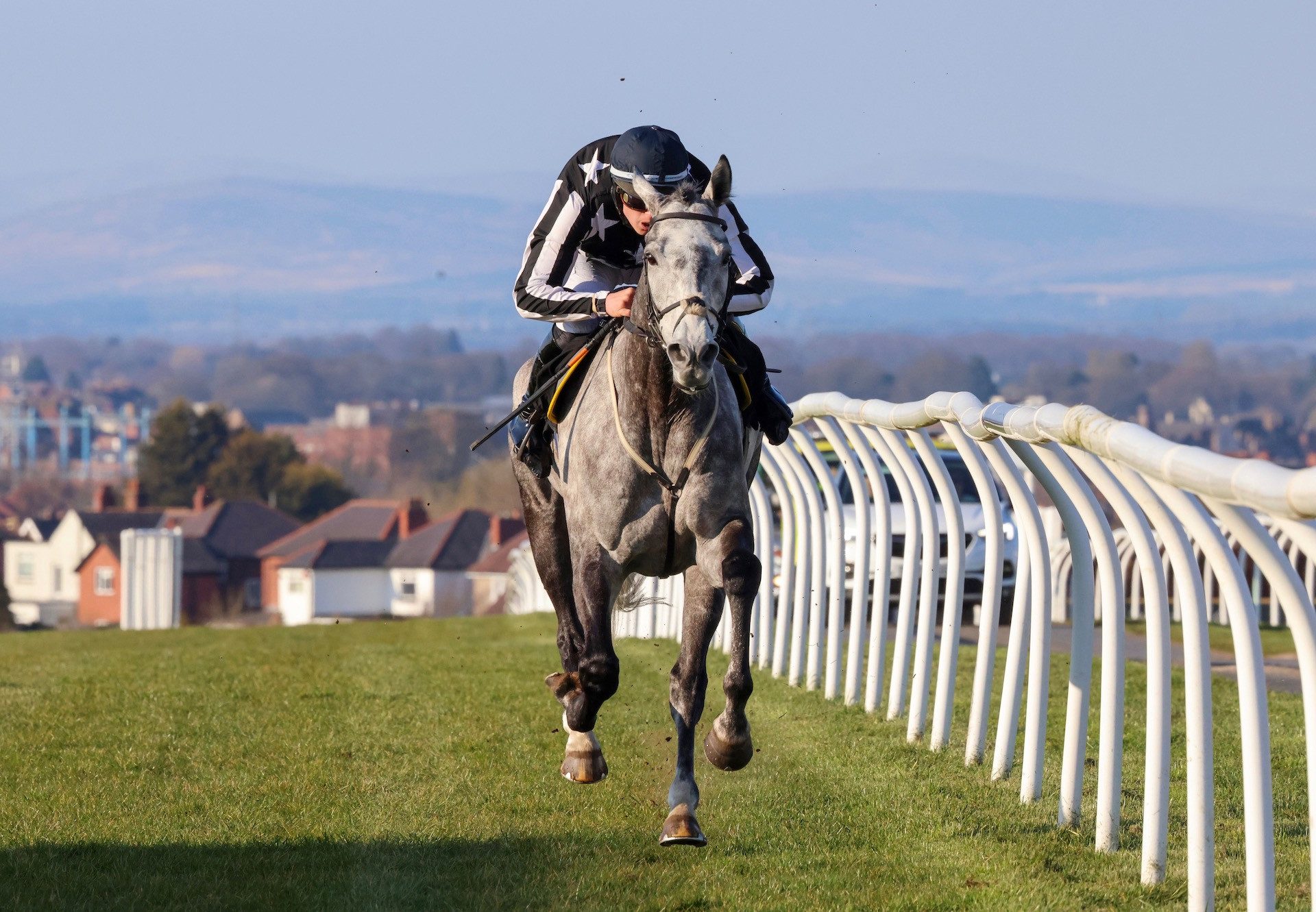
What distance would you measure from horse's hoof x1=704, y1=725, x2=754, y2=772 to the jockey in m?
1.14

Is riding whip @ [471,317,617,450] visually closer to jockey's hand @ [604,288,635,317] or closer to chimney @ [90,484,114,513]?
jockey's hand @ [604,288,635,317]

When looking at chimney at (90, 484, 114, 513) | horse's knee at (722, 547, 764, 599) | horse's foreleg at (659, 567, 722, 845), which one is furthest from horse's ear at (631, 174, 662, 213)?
chimney at (90, 484, 114, 513)

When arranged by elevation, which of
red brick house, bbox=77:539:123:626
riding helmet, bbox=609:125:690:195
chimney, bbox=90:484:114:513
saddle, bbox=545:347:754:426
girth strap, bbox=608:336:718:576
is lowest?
red brick house, bbox=77:539:123:626

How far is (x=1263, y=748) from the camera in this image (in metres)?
4.38

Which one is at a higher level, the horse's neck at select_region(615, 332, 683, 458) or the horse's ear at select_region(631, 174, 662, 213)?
the horse's ear at select_region(631, 174, 662, 213)

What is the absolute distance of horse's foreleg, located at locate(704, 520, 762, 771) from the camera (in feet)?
19.2

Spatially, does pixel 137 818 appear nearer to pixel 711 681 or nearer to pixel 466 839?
pixel 466 839

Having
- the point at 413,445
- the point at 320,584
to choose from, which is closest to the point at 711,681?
the point at 320,584

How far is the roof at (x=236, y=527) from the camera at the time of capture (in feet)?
328

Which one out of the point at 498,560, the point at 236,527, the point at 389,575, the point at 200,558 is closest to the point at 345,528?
the point at 236,527

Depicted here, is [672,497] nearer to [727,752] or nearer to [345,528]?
[727,752]

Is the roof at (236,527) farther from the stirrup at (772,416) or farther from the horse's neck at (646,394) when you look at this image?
the horse's neck at (646,394)

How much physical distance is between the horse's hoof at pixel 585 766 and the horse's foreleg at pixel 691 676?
62 cm

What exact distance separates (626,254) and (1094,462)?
2.40 meters
